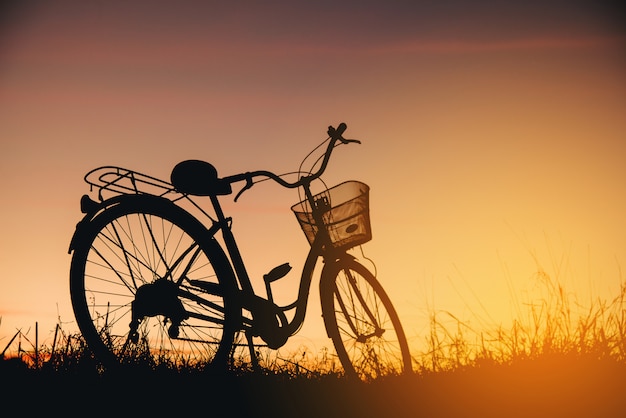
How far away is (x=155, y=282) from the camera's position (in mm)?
3871

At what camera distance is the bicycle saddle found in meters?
4.02

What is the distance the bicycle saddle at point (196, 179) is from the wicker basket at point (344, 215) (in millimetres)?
786

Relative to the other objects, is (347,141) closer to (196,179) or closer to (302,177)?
(302,177)

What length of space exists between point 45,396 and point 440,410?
2.47 metres

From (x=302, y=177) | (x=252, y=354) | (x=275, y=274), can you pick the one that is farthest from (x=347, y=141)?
(x=252, y=354)

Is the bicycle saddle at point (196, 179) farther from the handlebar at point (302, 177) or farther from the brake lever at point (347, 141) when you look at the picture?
the brake lever at point (347, 141)

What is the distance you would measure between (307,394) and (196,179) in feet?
5.56

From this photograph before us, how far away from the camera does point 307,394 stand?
407 centimetres

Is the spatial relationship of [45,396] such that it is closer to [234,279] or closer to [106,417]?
[106,417]

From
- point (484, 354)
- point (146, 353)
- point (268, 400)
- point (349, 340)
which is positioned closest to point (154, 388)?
point (146, 353)

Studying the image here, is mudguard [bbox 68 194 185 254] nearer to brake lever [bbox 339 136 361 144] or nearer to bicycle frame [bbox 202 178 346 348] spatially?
bicycle frame [bbox 202 178 346 348]

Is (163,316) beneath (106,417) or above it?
above

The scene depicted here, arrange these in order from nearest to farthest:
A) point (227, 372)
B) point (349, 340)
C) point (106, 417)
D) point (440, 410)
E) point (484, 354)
→ 1. point (106, 417)
2. point (440, 410)
3. point (227, 372)
4. point (349, 340)
5. point (484, 354)

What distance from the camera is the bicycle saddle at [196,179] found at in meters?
4.02
